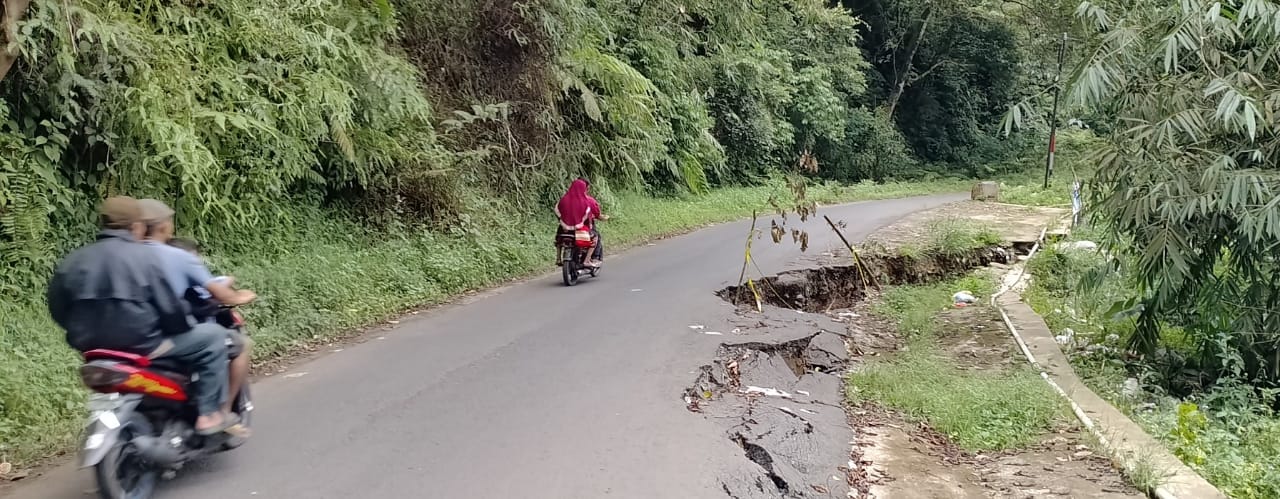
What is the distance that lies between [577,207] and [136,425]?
823cm

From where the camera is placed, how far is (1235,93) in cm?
643

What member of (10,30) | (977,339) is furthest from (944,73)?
(10,30)

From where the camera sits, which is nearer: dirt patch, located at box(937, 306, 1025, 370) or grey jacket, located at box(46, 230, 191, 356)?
grey jacket, located at box(46, 230, 191, 356)

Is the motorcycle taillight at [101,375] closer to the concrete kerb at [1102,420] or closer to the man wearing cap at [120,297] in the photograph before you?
the man wearing cap at [120,297]

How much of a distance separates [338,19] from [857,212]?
1609 cm

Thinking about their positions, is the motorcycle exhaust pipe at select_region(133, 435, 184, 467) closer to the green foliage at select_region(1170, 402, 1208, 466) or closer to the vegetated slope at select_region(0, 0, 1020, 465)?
the vegetated slope at select_region(0, 0, 1020, 465)

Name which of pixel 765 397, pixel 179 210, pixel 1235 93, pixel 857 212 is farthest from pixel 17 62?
pixel 857 212

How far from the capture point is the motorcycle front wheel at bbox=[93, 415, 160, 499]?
13.9 feet

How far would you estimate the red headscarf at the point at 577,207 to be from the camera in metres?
12.4

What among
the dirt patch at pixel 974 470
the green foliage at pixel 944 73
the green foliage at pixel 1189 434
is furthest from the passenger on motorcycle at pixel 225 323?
the green foliage at pixel 944 73

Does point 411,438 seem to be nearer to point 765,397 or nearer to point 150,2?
point 765,397

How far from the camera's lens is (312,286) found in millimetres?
9656

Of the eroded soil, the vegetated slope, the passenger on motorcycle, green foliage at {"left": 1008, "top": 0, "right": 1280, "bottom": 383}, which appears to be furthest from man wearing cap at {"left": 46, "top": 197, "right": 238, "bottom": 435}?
green foliage at {"left": 1008, "top": 0, "right": 1280, "bottom": 383}

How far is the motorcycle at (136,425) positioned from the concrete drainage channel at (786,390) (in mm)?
3053
